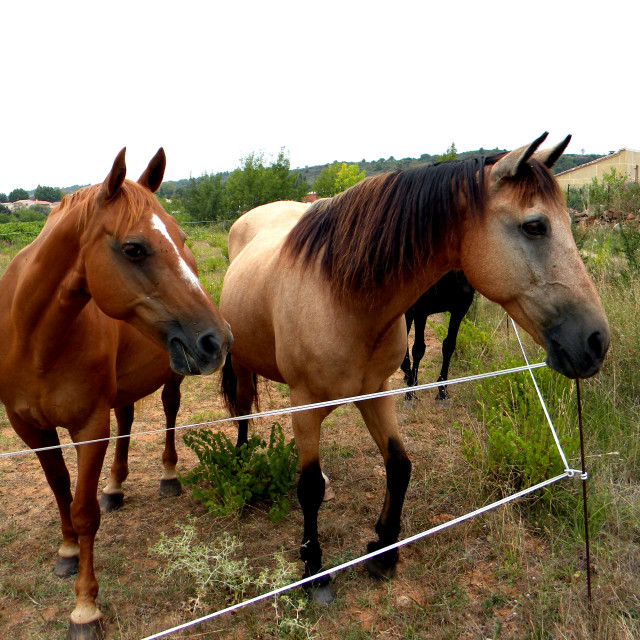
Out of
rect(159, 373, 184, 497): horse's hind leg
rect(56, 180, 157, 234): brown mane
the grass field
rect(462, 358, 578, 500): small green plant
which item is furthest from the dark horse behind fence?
rect(56, 180, 157, 234): brown mane

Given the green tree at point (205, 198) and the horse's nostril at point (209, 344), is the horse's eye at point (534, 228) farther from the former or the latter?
the green tree at point (205, 198)

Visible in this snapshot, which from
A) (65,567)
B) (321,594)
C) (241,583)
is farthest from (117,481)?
(321,594)

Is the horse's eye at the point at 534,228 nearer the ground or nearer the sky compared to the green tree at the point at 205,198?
nearer the ground

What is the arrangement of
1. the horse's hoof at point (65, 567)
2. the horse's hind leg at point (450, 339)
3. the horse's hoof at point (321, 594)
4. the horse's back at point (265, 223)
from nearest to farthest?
the horse's hoof at point (321, 594), the horse's hoof at point (65, 567), the horse's back at point (265, 223), the horse's hind leg at point (450, 339)

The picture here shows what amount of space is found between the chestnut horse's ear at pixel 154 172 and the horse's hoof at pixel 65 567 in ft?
7.07

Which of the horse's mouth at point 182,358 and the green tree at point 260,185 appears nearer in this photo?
the horse's mouth at point 182,358

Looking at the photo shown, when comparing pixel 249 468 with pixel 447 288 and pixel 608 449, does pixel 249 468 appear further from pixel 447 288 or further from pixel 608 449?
pixel 447 288

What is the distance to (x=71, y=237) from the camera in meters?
2.03

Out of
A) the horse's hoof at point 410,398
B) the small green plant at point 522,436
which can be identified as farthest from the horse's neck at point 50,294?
the horse's hoof at point 410,398

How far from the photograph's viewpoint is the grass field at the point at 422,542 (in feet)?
7.39

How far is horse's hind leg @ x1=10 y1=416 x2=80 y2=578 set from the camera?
2.46 m

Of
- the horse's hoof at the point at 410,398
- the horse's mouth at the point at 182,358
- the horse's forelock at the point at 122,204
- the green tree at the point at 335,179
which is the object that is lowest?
the horse's hoof at the point at 410,398

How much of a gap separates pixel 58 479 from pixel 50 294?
1.13m

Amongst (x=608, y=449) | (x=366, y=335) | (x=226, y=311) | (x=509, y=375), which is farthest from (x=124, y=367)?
(x=608, y=449)
